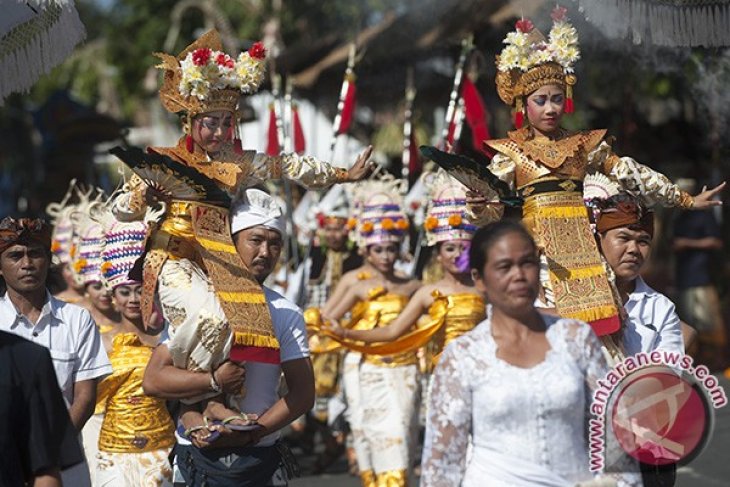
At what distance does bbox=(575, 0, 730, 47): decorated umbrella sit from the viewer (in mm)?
7410

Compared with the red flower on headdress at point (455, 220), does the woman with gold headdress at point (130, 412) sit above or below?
below

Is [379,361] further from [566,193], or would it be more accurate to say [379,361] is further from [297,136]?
[297,136]

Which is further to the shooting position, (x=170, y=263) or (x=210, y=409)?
(x=170, y=263)

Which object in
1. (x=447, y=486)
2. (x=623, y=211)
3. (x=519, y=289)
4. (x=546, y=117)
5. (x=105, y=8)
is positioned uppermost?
(x=105, y=8)

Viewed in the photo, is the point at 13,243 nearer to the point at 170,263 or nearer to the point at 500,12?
the point at 170,263

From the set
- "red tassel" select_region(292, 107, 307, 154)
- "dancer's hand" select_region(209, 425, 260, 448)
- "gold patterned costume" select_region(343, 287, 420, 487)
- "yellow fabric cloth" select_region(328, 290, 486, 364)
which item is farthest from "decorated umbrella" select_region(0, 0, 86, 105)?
"red tassel" select_region(292, 107, 307, 154)

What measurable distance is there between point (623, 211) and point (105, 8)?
30824 mm

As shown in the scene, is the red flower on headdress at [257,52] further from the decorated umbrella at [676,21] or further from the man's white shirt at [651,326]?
the man's white shirt at [651,326]

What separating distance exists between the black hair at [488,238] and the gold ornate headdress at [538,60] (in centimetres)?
236

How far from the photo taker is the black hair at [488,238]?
15.4 ft

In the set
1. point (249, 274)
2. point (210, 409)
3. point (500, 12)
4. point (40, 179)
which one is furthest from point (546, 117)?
point (40, 179)

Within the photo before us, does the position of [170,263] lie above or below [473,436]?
above

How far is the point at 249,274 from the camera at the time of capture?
6105 mm

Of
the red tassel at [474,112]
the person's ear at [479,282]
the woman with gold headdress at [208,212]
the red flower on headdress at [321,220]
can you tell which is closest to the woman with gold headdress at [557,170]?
the woman with gold headdress at [208,212]
